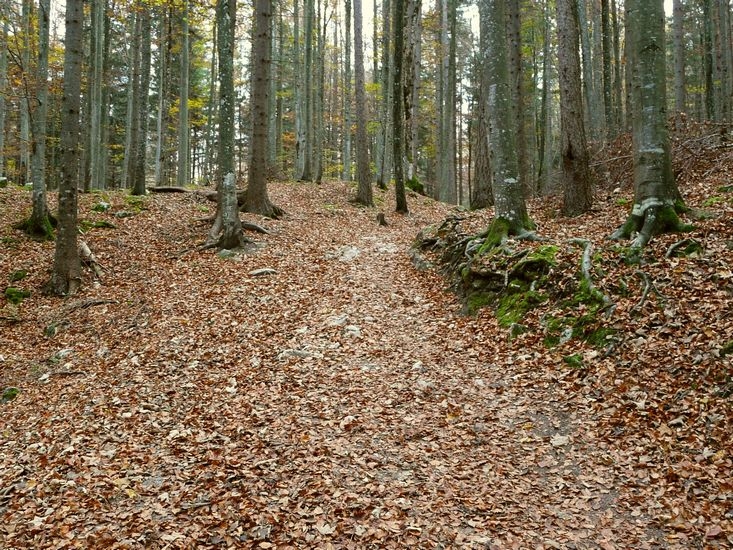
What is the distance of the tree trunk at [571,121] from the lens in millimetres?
9773

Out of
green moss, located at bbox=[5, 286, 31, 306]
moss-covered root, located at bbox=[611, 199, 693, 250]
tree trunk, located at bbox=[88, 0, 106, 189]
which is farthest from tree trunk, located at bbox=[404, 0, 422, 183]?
green moss, located at bbox=[5, 286, 31, 306]

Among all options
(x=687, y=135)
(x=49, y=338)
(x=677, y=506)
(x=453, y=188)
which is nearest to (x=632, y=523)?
(x=677, y=506)

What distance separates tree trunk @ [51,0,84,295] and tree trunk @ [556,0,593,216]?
31.6 ft

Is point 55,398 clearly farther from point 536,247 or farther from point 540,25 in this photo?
point 540,25

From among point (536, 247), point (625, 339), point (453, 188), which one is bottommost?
point (625, 339)

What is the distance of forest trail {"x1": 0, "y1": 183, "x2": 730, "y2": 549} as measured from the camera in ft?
12.7

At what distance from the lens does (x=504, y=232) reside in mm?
8672

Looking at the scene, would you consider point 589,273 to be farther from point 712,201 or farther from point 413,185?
point 413,185

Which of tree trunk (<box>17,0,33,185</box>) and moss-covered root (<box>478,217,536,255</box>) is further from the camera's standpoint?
tree trunk (<box>17,0,33,185</box>)

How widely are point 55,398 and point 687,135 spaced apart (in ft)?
43.7

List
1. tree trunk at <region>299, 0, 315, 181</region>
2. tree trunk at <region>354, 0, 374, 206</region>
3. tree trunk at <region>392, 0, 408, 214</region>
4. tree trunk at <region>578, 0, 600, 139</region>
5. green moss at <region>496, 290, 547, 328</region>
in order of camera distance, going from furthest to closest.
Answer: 1. tree trunk at <region>299, 0, 315, 181</region>
2. tree trunk at <region>354, 0, 374, 206</region>
3. tree trunk at <region>578, 0, 600, 139</region>
4. tree trunk at <region>392, 0, 408, 214</region>
5. green moss at <region>496, 290, 547, 328</region>

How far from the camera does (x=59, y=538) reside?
3920mm

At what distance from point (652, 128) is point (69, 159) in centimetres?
1025

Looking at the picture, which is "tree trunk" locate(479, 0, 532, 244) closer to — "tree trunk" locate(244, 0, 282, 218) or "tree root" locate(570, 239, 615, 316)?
"tree root" locate(570, 239, 615, 316)
